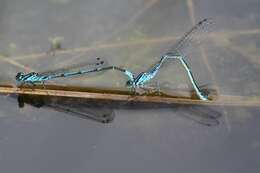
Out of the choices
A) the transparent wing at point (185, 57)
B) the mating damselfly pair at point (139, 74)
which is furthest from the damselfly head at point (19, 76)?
the transparent wing at point (185, 57)

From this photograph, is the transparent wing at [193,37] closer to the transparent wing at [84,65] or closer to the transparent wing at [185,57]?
the transparent wing at [185,57]

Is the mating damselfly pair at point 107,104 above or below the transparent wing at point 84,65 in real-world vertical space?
below

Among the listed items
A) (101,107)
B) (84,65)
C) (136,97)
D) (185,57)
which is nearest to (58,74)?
(84,65)

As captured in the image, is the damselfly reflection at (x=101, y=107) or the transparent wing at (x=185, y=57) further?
the transparent wing at (x=185, y=57)

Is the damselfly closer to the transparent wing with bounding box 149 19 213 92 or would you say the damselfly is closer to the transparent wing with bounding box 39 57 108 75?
the transparent wing with bounding box 39 57 108 75

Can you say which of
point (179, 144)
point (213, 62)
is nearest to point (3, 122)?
point (179, 144)
